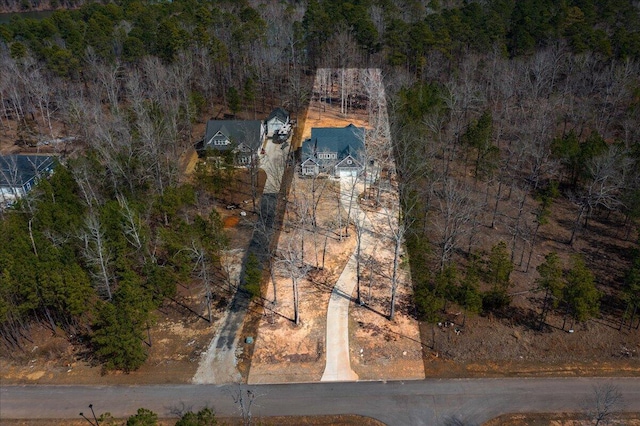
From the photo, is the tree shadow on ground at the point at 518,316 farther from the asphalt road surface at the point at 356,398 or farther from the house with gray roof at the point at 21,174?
the house with gray roof at the point at 21,174

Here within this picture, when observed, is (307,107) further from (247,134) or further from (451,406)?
(451,406)

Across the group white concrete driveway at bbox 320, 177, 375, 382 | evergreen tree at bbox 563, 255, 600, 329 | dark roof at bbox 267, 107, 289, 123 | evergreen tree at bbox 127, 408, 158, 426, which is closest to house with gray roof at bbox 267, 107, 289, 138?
dark roof at bbox 267, 107, 289, 123

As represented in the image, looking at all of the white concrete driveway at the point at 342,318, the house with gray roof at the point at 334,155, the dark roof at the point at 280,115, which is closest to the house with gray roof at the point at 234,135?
the dark roof at the point at 280,115

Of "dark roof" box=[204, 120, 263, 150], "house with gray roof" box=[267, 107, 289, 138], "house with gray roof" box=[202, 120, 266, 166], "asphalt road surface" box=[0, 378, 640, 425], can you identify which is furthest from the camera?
"house with gray roof" box=[267, 107, 289, 138]

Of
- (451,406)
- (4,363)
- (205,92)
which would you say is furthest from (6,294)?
(205,92)

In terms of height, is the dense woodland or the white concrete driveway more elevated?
the dense woodland

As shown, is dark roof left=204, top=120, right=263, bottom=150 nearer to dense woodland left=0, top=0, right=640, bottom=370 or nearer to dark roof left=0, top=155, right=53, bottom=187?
dense woodland left=0, top=0, right=640, bottom=370
